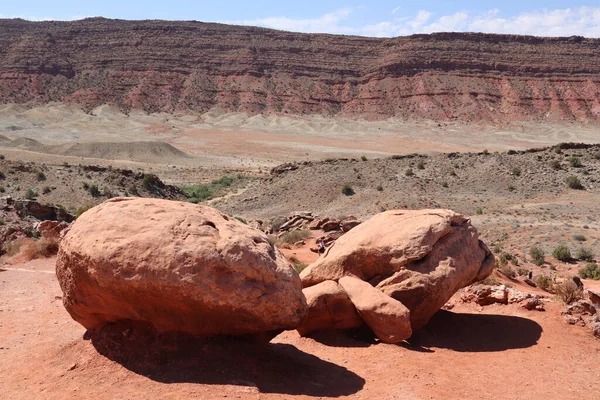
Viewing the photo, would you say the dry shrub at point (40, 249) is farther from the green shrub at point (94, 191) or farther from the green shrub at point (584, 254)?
the green shrub at point (94, 191)

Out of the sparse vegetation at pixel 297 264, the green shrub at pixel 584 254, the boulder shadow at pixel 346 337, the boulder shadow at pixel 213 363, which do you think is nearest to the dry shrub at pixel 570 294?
the boulder shadow at pixel 346 337

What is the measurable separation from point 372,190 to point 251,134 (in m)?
59.8

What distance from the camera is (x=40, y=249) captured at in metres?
16.8

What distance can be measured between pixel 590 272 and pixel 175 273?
15.3 meters

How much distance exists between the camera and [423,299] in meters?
9.63

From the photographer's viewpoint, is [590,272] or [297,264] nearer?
[297,264]

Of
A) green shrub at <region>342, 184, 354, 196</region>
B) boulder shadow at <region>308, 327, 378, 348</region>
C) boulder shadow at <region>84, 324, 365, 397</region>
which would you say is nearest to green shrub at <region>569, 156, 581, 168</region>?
green shrub at <region>342, 184, 354, 196</region>

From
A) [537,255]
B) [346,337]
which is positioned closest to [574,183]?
[537,255]

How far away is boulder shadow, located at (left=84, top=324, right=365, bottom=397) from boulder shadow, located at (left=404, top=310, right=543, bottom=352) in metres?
2.17

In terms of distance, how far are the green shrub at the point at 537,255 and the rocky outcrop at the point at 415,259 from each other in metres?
10.3

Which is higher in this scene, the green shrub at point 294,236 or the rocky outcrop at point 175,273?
the rocky outcrop at point 175,273

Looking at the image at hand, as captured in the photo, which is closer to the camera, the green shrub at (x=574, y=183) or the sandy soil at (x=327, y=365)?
the sandy soil at (x=327, y=365)

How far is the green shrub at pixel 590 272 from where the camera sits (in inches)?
710

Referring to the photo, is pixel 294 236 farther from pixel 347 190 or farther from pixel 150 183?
pixel 150 183
